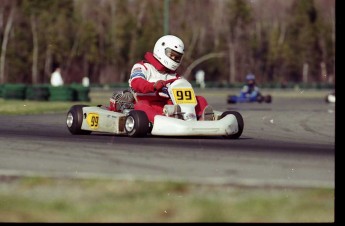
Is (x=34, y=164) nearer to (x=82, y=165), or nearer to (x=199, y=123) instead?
(x=82, y=165)

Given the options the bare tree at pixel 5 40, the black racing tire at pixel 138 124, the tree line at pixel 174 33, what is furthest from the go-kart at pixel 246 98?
the tree line at pixel 174 33

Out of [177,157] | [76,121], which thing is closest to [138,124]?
[76,121]

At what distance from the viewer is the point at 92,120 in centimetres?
1419

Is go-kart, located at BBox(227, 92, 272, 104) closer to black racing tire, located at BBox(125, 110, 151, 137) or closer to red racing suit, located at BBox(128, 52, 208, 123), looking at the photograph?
red racing suit, located at BBox(128, 52, 208, 123)

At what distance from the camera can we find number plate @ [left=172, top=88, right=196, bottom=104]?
1350 cm

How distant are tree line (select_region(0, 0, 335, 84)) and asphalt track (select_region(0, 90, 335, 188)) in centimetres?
6279

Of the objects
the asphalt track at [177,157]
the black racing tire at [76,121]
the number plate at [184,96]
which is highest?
the number plate at [184,96]

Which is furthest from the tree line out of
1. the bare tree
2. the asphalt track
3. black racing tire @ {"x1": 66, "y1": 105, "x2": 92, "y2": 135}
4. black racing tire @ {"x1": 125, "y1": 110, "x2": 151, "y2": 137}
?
the asphalt track

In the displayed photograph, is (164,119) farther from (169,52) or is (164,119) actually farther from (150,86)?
(169,52)

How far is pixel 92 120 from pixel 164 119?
4.89 feet

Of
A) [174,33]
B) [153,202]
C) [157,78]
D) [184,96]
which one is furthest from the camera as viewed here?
[174,33]

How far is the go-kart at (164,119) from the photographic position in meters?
13.1

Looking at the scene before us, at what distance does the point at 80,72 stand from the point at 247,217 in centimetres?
8531

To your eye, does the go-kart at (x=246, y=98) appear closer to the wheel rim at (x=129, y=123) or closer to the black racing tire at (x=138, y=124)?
the wheel rim at (x=129, y=123)
